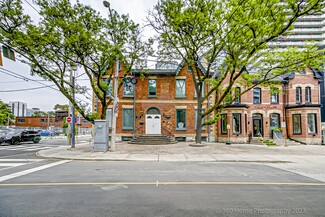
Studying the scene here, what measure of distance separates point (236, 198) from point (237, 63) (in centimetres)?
1110

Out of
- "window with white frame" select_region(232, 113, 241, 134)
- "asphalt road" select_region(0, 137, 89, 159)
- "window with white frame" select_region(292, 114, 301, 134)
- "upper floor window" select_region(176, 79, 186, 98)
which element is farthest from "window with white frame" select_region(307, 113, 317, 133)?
"asphalt road" select_region(0, 137, 89, 159)

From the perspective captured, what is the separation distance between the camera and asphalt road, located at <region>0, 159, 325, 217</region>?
152 inches

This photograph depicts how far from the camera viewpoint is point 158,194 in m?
4.84

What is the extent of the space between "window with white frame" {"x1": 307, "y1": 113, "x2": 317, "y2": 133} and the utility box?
2121cm

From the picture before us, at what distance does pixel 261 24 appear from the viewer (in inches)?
480

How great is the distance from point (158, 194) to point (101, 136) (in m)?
9.46

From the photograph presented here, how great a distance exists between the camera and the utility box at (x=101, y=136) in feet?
43.5

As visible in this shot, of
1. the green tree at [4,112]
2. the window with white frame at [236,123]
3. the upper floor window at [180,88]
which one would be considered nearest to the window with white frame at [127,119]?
the upper floor window at [180,88]

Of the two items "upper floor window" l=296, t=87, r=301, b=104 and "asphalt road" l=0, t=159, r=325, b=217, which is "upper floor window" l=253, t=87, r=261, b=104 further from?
"asphalt road" l=0, t=159, r=325, b=217

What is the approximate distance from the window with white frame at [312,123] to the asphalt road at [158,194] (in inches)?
710

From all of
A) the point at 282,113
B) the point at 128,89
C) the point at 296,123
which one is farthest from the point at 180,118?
the point at 296,123

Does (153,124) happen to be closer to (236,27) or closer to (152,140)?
(152,140)

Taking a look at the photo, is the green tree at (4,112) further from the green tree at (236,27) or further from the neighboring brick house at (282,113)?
the neighboring brick house at (282,113)

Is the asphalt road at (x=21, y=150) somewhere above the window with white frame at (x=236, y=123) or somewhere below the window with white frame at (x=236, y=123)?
below
